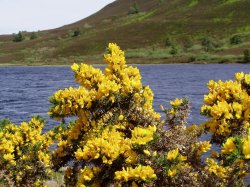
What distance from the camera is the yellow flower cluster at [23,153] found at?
8.44 m

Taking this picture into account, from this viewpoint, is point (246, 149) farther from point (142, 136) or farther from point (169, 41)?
point (169, 41)

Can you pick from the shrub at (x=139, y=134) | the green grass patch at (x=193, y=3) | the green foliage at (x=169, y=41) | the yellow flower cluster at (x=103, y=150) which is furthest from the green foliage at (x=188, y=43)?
the yellow flower cluster at (x=103, y=150)

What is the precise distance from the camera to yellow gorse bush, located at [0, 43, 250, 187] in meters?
5.13

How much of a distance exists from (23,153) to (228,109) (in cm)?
469

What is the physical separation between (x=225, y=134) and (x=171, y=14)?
438ft

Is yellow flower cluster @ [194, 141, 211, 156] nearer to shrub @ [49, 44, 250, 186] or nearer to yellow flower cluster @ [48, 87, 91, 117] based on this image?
shrub @ [49, 44, 250, 186]

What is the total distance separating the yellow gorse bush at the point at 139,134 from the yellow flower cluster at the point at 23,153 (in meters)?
0.53

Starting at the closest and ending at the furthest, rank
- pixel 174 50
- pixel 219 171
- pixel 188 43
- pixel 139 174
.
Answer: pixel 139 174 → pixel 219 171 → pixel 174 50 → pixel 188 43

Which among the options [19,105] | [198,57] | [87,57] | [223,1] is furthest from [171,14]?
[19,105]

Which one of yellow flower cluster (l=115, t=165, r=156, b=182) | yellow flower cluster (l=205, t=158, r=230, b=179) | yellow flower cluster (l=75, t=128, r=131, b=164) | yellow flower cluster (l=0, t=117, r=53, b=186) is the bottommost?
yellow flower cluster (l=0, t=117, r=53, b=186)

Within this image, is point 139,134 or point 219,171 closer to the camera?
point 139,134

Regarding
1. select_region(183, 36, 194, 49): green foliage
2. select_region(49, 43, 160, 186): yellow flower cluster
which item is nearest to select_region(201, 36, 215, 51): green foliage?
select_region(183, 36, 194, 49): green foliage

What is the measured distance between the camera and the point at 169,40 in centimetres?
10750

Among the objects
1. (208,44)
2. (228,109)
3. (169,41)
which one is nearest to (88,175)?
(228,109)
